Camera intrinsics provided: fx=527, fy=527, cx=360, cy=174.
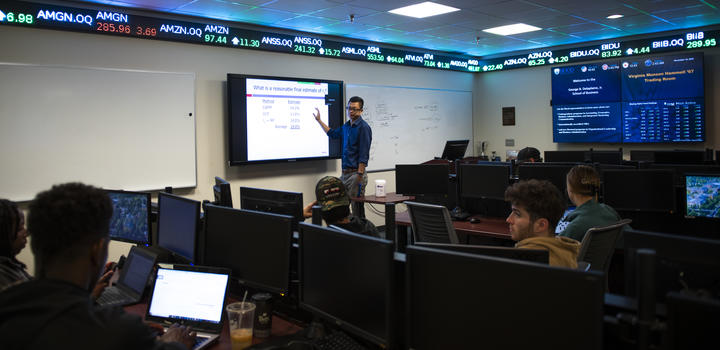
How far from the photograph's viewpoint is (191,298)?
6.84 ft

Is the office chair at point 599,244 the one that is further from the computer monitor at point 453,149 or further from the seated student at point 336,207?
the computer monitor at point 453,149

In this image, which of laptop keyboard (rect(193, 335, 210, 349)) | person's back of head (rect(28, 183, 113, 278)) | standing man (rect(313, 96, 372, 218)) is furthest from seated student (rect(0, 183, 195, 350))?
standing man (rect(313, 96, 372, 218))

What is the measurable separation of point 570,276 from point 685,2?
5173 mm

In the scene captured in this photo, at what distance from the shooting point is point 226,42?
542 centimetres

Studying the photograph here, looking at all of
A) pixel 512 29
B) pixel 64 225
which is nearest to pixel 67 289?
pixel 64 225

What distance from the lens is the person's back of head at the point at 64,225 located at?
4.02 ft

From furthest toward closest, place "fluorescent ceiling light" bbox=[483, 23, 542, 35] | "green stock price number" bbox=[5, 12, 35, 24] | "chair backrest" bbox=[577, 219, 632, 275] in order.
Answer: "fluorescent ceiling light" bbox=[483, 23, 542, 35], "green stock price number" bbox=[5, 12, 35, 24], "chair backrest" bbox=[577, 219, 632, 275]

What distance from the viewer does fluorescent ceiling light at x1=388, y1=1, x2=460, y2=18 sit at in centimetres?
518

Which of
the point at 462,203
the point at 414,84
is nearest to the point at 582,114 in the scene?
the point at 414,84

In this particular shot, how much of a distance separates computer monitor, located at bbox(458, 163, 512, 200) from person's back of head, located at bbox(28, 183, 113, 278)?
3.62m

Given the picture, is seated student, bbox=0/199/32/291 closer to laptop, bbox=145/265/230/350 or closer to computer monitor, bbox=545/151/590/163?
laptop, bbox=145/265/230/350

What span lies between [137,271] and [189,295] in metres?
0.60

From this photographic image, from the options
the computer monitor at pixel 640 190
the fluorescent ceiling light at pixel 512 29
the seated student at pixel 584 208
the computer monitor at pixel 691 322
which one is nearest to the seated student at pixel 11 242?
the computer monitor at pixel 691 322

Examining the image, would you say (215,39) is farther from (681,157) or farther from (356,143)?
(681,157)
